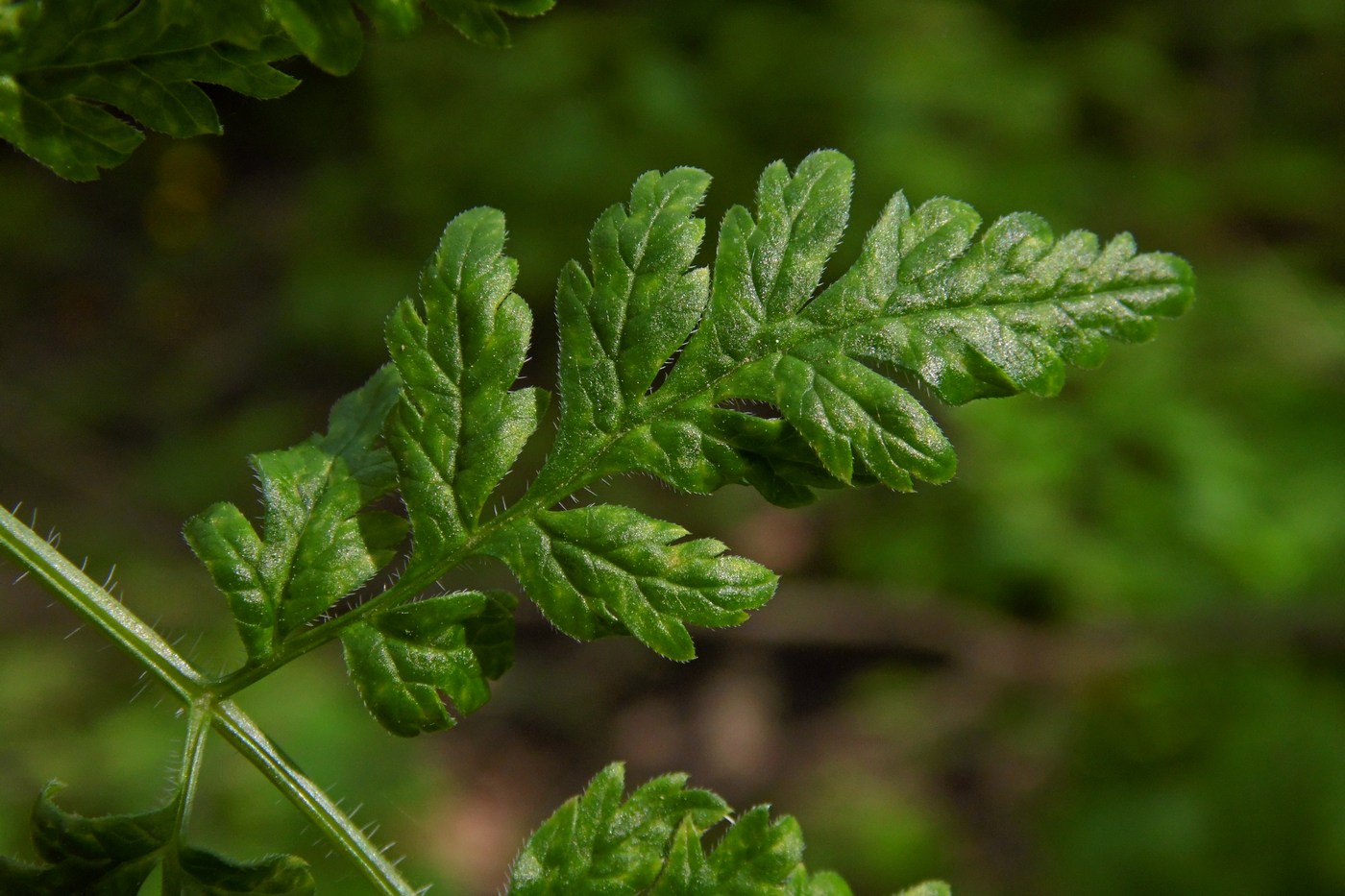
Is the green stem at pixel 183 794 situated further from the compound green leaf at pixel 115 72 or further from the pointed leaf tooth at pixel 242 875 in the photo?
the compound green leaf at pixel 115 72

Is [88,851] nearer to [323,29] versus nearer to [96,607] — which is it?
[96,607]

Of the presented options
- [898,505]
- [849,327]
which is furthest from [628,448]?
[898,505]

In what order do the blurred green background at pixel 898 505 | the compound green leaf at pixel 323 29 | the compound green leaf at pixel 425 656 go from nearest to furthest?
1. the compound green leaf at pixel 323 29
2. the compound green leaf at pixel 425 656
3. the blurred green background at pixel 898 505

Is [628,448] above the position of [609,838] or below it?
above

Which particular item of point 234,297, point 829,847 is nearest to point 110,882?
point 829,847

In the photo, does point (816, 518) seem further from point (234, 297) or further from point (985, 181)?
point (234, 297)

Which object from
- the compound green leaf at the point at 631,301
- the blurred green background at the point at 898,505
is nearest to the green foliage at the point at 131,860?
the compound green leaf at the point at 631,301

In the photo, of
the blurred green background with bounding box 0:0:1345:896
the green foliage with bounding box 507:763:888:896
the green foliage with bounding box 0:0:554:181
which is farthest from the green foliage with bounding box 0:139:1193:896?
the blurred green background with bounding box 0:0:1345:896
